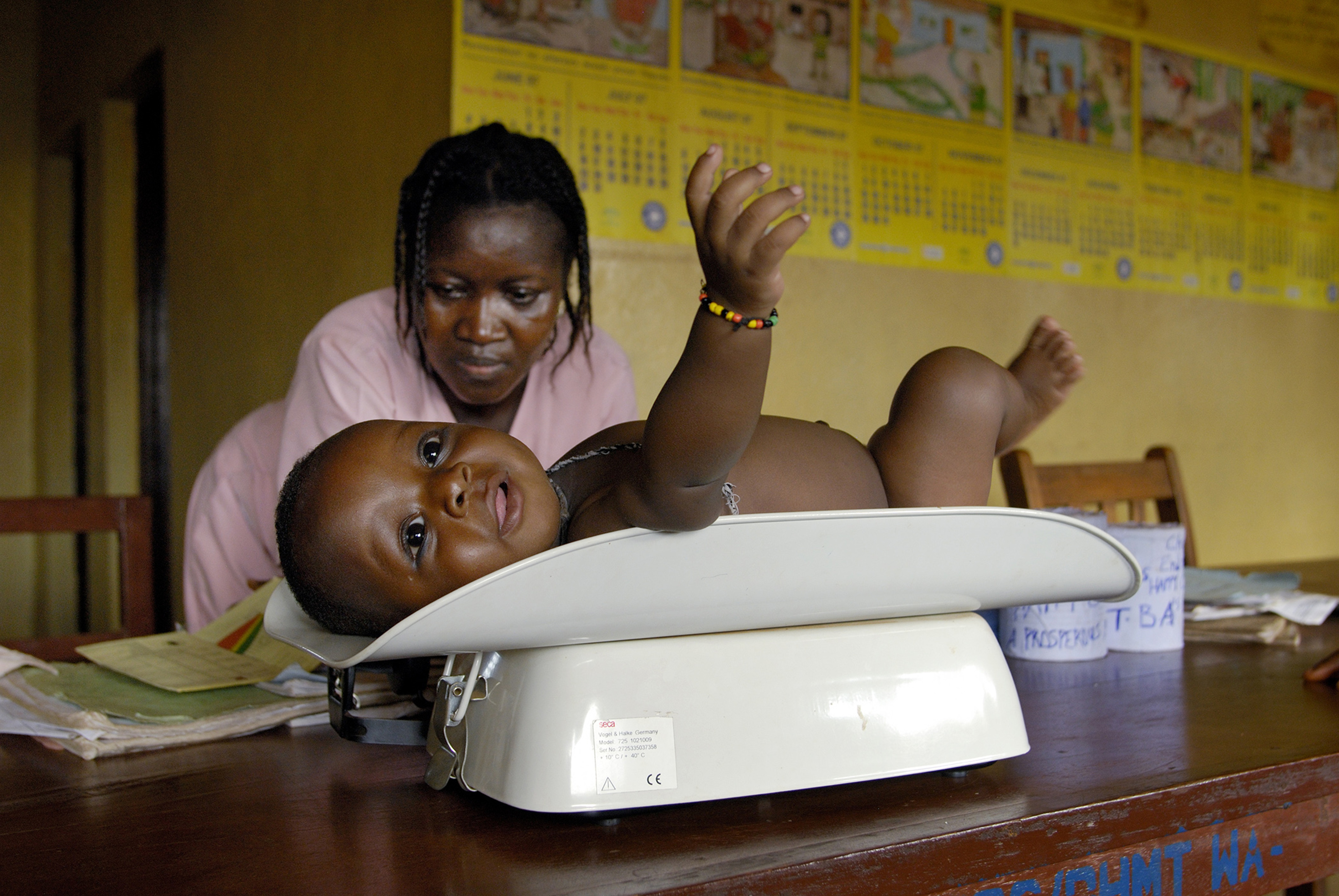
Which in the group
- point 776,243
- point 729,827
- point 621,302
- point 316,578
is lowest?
point 729,827

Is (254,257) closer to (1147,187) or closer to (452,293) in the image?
(452,293)

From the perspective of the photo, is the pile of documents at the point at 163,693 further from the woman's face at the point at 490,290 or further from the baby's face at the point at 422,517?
the woman's face at the point at 490,290

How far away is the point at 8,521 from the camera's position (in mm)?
1392

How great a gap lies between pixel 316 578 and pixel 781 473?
1.27 feet

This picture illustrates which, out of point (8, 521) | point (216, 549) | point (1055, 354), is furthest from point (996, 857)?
point (216, 549)

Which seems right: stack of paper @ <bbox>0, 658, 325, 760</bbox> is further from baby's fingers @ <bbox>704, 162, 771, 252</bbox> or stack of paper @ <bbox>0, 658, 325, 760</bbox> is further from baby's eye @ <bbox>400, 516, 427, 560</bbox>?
baby's fingers @ <bbox>704, 162, 771, 252</bbox>

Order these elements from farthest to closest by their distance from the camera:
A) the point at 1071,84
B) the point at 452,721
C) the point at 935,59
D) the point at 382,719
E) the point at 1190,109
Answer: the point at 1190,109 → the point at 1071,84 → the point at 935,59 → the point at 382,719 → the point at 452,721

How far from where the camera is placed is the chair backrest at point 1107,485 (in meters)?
1.67

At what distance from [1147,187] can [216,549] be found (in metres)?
2.58

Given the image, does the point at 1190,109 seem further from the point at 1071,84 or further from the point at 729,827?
the point at 729,827

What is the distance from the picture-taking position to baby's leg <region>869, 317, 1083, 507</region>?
89 centimetres

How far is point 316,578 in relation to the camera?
0.80 metres

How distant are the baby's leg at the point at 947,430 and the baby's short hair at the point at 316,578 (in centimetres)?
45

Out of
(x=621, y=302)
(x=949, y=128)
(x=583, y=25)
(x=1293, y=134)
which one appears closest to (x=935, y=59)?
(x=949, y=128)
